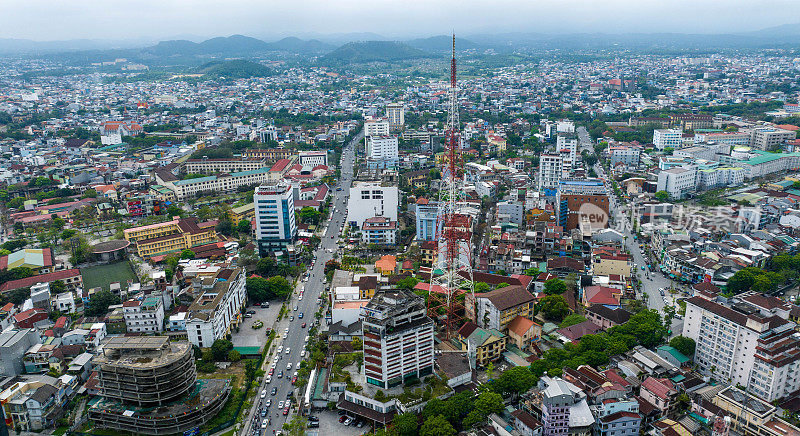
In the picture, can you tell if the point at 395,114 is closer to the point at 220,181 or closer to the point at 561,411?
the point at 220,181

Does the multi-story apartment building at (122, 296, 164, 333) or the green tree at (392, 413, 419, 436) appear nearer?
the green tree at (392, 413, 419, 436)

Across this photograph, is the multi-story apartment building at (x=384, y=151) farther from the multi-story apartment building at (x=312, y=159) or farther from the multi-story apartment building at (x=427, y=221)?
the multi-story apartment building at (x=427, y=221)

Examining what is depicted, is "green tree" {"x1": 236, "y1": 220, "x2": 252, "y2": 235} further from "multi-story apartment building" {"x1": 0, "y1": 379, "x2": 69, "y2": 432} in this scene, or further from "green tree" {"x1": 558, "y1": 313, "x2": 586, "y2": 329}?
"green tree" {"x1": 558, "y1": 313, "x2": 586, "y2": 329}

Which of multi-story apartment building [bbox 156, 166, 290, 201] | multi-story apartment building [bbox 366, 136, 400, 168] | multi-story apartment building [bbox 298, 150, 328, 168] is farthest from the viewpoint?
multi-story apartment building [bbox 298, 150, 328, 168]

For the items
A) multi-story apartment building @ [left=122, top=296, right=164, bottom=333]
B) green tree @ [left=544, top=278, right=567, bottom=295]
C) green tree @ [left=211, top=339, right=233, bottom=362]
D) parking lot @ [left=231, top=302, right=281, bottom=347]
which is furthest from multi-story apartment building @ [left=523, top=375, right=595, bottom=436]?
multi-story apartment building @ [left=122, top=296, right=164, bottom=333]

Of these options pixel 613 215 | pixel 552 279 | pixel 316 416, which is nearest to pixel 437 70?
pixel 613 215

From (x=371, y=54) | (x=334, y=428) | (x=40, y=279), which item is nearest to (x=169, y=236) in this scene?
(x=40, y=279)
